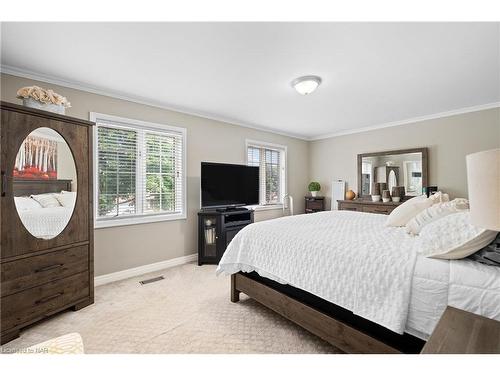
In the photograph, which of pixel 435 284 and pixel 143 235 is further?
pixel 143 235

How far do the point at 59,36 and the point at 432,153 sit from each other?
508cm

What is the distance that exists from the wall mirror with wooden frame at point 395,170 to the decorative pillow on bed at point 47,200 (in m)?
4.85

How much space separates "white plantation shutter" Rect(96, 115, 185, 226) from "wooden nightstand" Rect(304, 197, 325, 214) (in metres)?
3.07

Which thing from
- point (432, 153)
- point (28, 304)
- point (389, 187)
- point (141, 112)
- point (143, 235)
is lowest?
point (28, 304)

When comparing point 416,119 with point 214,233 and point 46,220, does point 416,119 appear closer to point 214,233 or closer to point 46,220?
point 214,233

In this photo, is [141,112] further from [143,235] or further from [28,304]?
[28,304]

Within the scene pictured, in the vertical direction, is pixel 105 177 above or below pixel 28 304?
above

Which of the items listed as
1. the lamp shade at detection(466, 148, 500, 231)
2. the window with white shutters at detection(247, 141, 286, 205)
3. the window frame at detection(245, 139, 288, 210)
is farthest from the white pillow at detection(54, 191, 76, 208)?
the window frame at detection(245, 139, 288, 210)

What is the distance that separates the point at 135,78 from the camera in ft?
8.13

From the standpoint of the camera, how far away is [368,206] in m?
4.28

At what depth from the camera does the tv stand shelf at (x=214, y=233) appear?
348 cm

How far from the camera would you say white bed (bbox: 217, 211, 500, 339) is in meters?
1.11
